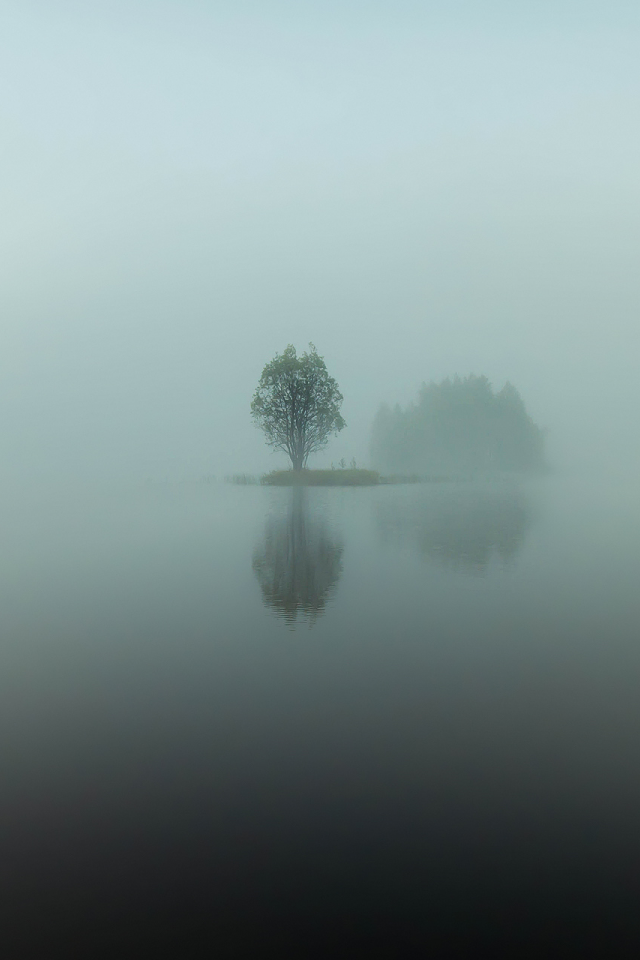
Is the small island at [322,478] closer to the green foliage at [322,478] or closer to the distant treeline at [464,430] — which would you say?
the green foliage at [322,478]

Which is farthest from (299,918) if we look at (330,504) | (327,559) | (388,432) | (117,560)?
(388,432)

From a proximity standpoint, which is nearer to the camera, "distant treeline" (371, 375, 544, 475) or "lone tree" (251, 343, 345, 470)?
"lone tree" (251, 343, 345, 470)

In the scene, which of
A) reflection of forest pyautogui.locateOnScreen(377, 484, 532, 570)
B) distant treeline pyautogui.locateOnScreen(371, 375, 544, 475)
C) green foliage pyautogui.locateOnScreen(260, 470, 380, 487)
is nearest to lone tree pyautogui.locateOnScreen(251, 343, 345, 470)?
green foliage pyautogui.locateOnScreen(260, 470, 380, 487)

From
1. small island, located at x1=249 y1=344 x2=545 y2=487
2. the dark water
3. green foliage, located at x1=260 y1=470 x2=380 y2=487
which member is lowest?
the dark water

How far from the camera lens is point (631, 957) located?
10.2 ft

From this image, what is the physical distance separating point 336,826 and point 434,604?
250 inches

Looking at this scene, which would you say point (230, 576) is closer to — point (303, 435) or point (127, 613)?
point (127, 613)

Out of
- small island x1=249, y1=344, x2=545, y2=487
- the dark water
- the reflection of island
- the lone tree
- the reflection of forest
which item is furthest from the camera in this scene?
small island x1=249, y1=344, x2=545, y2=487

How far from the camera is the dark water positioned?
11.1 feet

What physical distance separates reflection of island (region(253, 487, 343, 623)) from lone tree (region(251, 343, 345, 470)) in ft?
119

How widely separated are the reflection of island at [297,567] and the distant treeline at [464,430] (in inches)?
2993

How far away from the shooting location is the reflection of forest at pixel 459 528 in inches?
616

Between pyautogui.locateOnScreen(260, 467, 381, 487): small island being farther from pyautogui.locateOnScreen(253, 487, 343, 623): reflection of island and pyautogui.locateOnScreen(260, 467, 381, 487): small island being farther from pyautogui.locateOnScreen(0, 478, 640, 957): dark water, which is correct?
pyautogui.locateOnScreen(0, 478, 640, 957): dark water

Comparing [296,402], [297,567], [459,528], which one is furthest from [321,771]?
[296,402]
